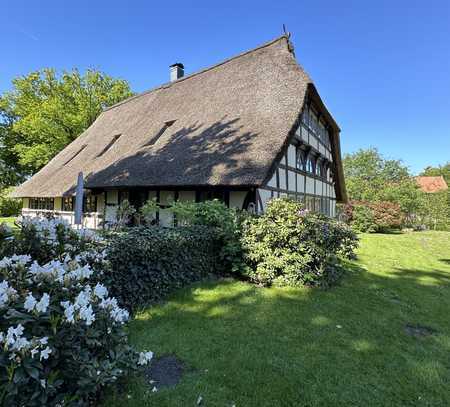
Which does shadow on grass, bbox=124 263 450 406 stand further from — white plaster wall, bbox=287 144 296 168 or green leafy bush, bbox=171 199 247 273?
white plaster wall, bbox=287 144 296 168

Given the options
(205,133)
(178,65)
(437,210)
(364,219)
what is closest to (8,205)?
(178,65)

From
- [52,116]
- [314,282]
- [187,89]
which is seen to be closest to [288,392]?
[314,282]

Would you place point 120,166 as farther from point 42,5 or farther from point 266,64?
point 42,5

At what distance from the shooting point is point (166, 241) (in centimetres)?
481

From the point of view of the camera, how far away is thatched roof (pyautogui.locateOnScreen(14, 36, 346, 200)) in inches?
333

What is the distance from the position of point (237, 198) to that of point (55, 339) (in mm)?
7293

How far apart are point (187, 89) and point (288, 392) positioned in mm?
14689

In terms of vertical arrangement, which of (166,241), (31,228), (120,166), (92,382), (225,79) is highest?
(225,79)

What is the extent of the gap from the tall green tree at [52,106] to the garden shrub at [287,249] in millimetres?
23772

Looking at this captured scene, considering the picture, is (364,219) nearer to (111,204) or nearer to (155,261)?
(111,204)

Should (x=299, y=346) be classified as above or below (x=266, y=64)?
below

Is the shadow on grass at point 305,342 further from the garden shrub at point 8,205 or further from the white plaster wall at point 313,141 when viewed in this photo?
the garden shrub at point 8,205

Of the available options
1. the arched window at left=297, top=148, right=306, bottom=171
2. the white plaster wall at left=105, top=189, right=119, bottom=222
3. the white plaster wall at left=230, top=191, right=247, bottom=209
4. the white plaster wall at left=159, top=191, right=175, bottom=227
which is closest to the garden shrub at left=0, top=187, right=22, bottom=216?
the white plaster wall at left=105, top=189, right=119, bottom=222

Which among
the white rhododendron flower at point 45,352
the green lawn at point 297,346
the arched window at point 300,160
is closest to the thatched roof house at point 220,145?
the arched window at point 300,160
